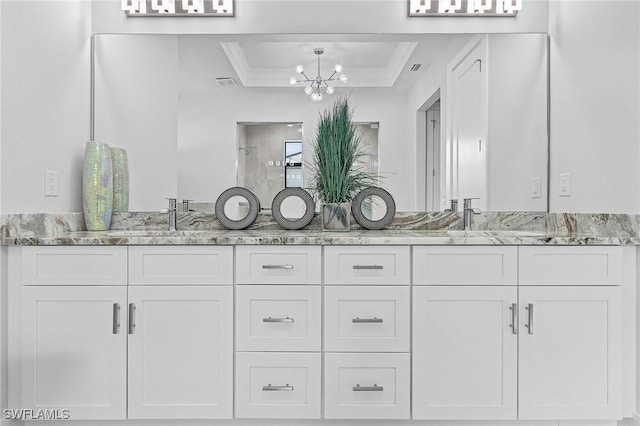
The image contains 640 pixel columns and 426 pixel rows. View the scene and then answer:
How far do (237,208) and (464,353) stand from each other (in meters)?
1.24

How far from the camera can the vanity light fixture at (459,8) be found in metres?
2.30

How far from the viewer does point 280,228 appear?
229cm

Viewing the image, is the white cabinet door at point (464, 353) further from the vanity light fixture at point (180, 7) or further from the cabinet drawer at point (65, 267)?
the vanity light fixture at point (180, 7)

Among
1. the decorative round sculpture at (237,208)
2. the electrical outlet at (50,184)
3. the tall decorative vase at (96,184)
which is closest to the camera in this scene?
the electrical outlet at (50,184)

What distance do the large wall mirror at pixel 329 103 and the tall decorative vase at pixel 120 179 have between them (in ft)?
0.11

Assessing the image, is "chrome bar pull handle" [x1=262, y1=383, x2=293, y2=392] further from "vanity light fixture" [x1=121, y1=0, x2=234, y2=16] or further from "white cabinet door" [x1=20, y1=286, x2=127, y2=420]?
"vanity light fixture" [x1=121, y1=0, x2=234, y2=16]

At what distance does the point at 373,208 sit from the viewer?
2.28 metres

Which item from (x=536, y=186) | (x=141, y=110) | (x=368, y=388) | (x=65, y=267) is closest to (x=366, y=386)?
(x=368, y=388)

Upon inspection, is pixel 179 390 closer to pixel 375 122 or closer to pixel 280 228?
pixel 280 228

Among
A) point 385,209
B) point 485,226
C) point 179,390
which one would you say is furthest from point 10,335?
point 485,226

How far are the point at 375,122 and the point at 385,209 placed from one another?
1.47ft

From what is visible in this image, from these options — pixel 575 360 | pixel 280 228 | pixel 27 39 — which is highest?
pixel 27 39

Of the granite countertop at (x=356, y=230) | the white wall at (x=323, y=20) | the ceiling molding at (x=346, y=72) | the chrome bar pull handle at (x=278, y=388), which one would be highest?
the white wall at (x=323, y=20)

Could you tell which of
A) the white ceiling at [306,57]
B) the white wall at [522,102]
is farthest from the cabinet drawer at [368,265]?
the white ceiling at [306,57]
